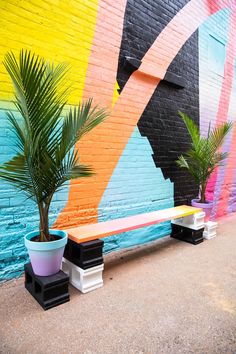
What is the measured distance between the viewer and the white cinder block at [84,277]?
6.46 feet

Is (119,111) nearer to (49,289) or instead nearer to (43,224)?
(43,224)

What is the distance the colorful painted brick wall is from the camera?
2.09 m

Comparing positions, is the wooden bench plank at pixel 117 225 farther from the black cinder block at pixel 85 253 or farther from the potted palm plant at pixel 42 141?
the potted palm plant at pixel 42 141

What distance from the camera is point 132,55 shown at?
2.84 metres

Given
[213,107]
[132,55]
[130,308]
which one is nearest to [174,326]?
[130,308]

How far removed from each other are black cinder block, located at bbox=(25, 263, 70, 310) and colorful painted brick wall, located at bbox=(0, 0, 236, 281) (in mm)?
405

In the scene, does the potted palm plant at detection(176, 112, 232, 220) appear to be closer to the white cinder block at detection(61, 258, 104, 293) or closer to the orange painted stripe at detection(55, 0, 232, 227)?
the orange painted stripe at detection(55, 0, 232, 227)

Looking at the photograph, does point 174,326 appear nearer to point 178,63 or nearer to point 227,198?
point 178,63

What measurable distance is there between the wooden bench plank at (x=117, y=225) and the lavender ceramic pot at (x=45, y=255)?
257 mm

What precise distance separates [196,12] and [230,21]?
47.6 inches

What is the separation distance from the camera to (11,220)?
6.82 feet

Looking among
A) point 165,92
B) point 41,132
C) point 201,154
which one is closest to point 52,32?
point 41,132

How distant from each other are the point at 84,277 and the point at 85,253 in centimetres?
19

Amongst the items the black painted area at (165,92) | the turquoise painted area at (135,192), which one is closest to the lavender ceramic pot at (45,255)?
the turquoise painted area at (135,192)
